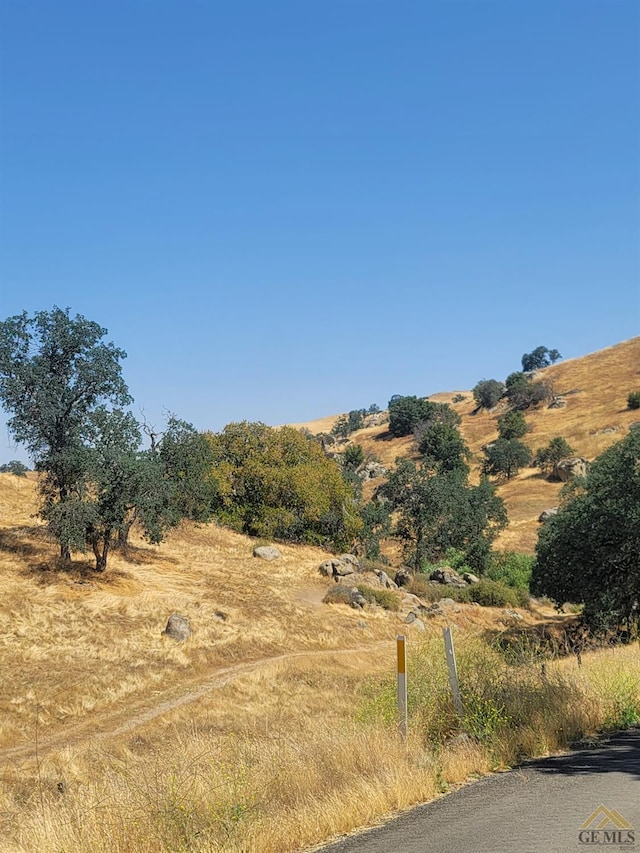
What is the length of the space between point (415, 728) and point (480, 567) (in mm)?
44182

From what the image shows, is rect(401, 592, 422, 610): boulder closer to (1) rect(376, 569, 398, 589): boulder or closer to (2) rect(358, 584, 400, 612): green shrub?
(2) rect(358, 584, 400, 612): green shrub

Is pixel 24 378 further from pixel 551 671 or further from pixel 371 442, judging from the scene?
pixel 371 442

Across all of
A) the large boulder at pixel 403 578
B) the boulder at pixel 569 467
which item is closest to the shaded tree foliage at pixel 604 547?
the large boulder at pixel 403 578

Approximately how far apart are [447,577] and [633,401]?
5817cm

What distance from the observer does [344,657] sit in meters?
29.1

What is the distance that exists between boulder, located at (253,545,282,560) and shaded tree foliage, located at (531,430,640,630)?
16.4m

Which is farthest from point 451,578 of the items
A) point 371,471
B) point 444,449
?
point 371,471

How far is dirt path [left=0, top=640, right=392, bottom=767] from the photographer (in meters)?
18.1

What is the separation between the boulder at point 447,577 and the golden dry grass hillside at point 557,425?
1492 centimetres

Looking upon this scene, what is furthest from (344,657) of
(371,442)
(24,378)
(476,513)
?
(371,442)

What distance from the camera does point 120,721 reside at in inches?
815

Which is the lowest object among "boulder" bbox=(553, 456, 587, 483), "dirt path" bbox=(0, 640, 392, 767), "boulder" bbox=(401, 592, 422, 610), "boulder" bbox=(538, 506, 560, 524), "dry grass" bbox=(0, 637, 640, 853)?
"boulder" bbox=(401, 592, 422, 610)

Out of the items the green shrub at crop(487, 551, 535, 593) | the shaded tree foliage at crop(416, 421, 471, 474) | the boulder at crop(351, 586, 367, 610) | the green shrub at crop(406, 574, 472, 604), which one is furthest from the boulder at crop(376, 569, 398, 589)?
the shaded tree foliage at crop(416, 421, 471, 474)

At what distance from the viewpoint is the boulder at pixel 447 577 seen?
152 feet
